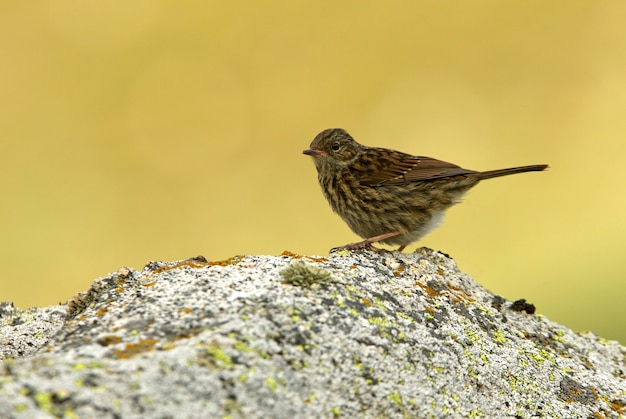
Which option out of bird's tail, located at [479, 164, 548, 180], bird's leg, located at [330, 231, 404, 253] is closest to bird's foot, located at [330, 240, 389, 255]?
bird's leg, located at [330, 231, 404, 253]

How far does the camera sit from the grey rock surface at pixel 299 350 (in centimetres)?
302

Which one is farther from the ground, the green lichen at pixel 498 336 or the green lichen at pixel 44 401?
the green lichen at pixel 498 336

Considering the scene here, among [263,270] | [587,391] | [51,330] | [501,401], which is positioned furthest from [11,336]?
[587,391]

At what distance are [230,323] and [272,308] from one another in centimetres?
30

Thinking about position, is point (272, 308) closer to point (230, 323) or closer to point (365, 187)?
point (230, 323)

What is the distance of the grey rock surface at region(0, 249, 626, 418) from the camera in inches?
119

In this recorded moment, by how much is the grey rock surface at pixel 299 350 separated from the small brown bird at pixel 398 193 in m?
1.64

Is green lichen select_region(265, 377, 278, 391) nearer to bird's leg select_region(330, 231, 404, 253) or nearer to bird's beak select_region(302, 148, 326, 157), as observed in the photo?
bird's leg select_region(330, 231, 404, 253)

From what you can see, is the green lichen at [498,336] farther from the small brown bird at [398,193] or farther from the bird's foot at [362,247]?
the small brown bird at [398,193]

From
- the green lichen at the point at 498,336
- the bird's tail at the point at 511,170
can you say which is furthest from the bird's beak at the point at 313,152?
the green lichen at the point at 498,336

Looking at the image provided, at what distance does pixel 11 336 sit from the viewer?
512 centimetres

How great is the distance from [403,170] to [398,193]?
413 millimetres

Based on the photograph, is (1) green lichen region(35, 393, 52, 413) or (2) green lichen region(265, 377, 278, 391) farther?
(2) green lichen region(265, 377, 278, 391)

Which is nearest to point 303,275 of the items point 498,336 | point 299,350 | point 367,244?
point 299,350
